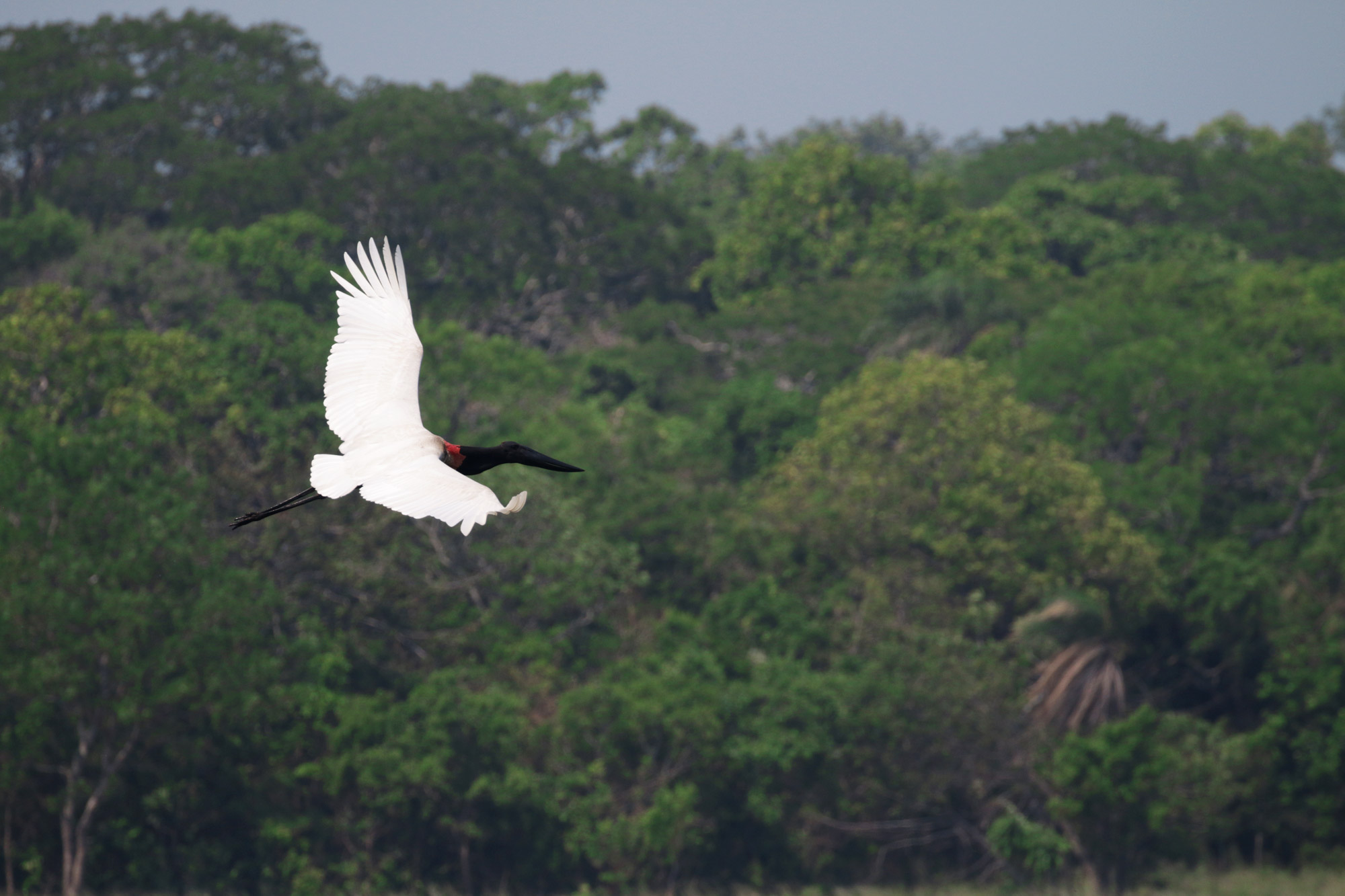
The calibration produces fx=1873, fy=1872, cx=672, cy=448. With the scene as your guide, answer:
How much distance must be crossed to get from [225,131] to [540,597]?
87.9 feet

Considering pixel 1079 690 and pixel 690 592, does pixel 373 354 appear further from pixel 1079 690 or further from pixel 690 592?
pixel 690 592

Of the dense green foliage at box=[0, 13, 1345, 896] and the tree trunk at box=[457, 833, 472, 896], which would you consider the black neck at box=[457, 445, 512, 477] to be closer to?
the dense green foliage at box=[0, 13, 1345, 896]

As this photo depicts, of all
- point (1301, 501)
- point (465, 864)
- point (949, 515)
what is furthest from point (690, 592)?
point (1301, 501)

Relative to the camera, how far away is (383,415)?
11.0 m

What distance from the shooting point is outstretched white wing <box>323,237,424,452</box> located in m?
11.2

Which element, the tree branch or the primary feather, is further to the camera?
the tree branch

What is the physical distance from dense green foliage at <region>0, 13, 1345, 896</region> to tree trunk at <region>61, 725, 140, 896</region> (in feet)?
0.36

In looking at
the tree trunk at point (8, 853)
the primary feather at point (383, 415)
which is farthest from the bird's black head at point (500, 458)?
the tree trunk at point (8, 853)

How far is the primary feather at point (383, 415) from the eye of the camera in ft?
31.5

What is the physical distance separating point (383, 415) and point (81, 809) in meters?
17.0

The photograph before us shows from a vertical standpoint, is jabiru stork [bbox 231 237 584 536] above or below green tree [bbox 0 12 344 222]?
below

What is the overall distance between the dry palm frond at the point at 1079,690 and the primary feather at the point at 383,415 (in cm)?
1940

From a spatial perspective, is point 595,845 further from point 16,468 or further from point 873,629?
point 16,468

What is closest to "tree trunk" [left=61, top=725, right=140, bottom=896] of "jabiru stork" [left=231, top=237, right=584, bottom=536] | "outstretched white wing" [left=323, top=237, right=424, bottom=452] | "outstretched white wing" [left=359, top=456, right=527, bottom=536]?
"jabiru stork" [left=231, top=237, right=584, bottom=536]
